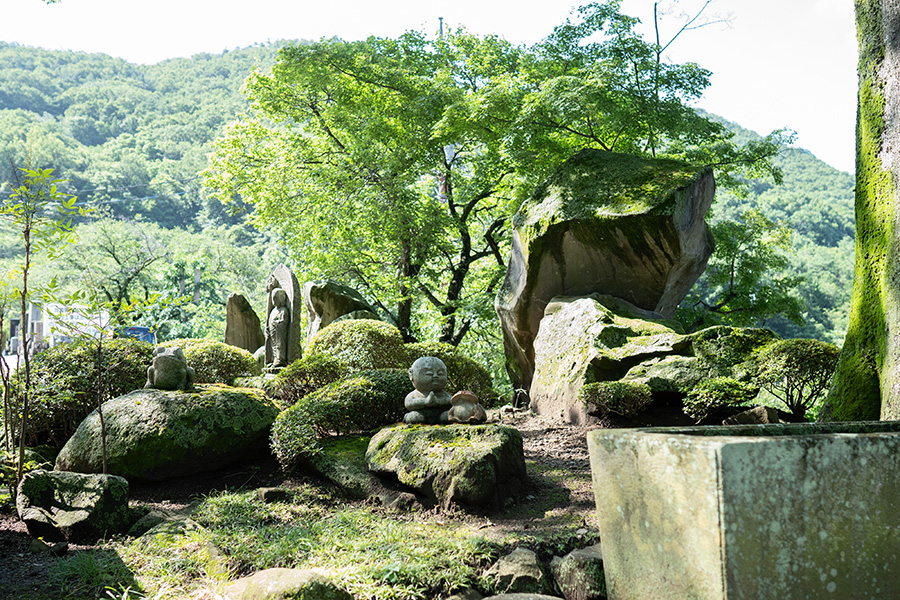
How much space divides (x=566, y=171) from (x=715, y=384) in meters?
5.01

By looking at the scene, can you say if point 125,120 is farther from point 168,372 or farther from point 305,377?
point 168,372

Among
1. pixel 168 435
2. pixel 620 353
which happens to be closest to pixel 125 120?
pixel 168 435

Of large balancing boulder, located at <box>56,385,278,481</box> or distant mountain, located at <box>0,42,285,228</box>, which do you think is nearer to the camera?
large balancing boulder, located at <box>56,385,278,481</box>

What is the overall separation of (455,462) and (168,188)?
4315 cm

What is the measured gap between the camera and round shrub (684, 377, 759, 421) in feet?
19.7

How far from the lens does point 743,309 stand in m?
13.2

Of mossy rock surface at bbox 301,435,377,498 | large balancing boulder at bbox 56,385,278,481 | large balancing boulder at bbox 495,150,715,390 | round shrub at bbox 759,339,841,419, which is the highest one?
large balancing boulder at bbox 495,150,715,390

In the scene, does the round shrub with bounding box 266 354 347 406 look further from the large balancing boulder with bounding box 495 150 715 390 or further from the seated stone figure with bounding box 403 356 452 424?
the large balancing boulder with bounding box 495 150 715 390

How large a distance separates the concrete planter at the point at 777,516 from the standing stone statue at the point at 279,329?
9.99 metres

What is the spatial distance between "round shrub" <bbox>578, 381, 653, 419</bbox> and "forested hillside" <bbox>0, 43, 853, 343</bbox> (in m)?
5.79

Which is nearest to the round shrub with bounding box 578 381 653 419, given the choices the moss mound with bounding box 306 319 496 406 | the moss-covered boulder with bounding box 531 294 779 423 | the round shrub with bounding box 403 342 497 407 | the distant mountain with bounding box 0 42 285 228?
the moss-covered boulder with bounding box 531 294 779 423

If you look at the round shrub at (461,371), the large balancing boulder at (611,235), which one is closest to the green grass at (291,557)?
the round shrub at (461,371)

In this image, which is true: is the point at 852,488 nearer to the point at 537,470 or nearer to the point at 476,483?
the point at 476,483

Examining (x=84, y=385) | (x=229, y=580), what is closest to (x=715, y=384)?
(x=229, y=580)
